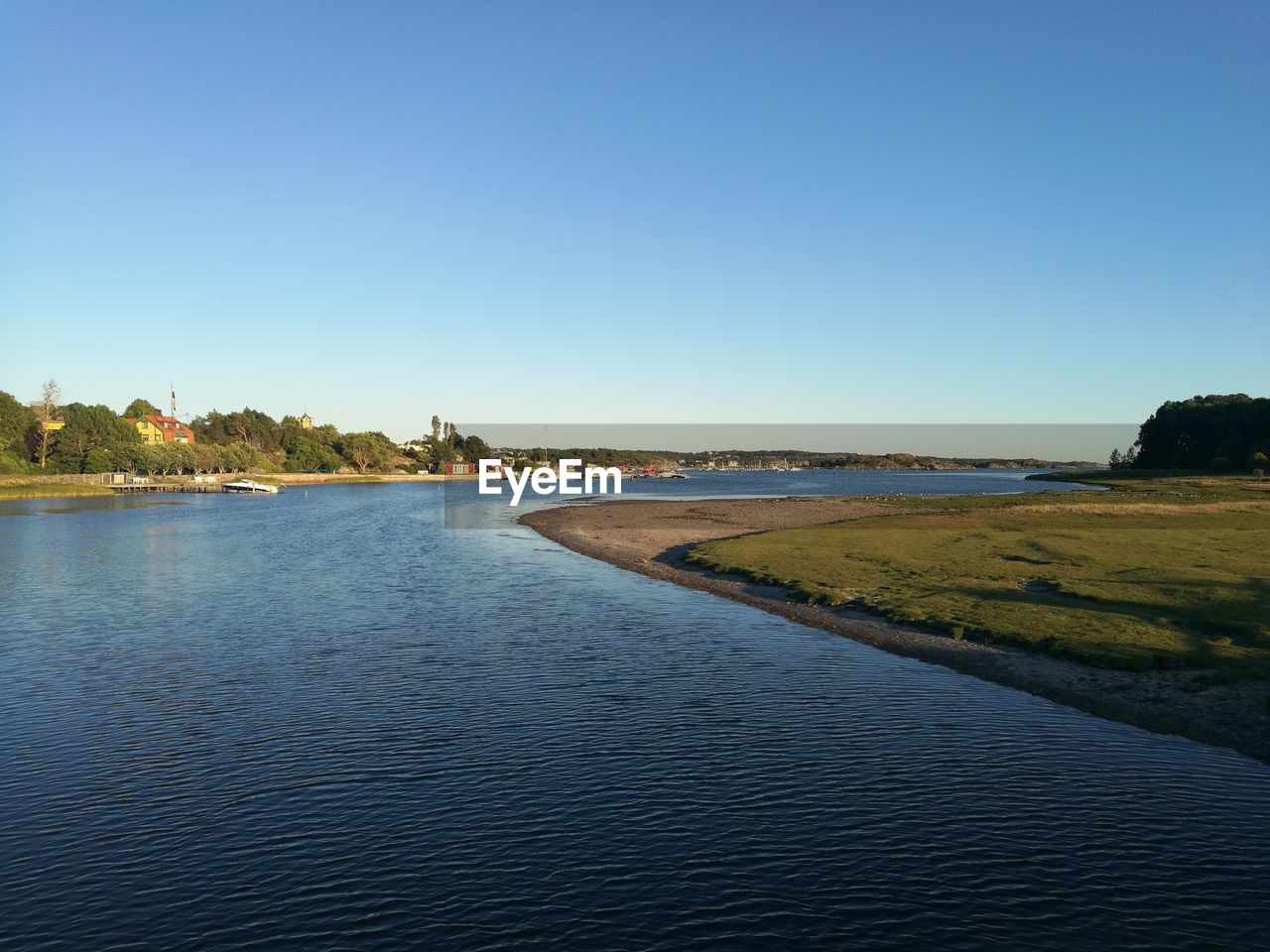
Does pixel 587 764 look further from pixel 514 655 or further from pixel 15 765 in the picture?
pixel 15 765

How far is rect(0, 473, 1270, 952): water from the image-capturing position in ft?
46.1

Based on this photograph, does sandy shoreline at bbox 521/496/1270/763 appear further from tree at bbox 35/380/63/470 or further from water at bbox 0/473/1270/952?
tree at bbox 35/380/63/470

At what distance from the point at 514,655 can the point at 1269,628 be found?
29403 mm

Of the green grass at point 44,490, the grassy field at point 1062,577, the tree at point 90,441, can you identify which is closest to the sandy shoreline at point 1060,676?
the grassy field at point 1062,577

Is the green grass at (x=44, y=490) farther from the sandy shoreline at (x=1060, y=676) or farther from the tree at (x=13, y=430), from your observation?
the sandy shoreline at (x=1060, y=676)

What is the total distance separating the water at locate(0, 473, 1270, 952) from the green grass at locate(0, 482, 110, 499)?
477 ft

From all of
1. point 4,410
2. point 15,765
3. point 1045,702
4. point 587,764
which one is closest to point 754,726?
point 587,764

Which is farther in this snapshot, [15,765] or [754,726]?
[754,726]

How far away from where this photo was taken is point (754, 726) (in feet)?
79.5

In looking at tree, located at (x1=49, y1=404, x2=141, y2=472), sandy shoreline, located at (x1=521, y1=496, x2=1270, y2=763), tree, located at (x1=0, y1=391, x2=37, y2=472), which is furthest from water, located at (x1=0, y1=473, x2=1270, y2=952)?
tree, located at (x1=49, y1=404, x2=141, y2=472)

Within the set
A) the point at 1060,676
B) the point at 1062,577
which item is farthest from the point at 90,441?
the point at 1060,676

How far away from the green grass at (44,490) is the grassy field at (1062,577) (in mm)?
146718

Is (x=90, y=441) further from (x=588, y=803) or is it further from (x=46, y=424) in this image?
(x=588, y=803)

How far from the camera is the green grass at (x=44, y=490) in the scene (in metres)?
153
